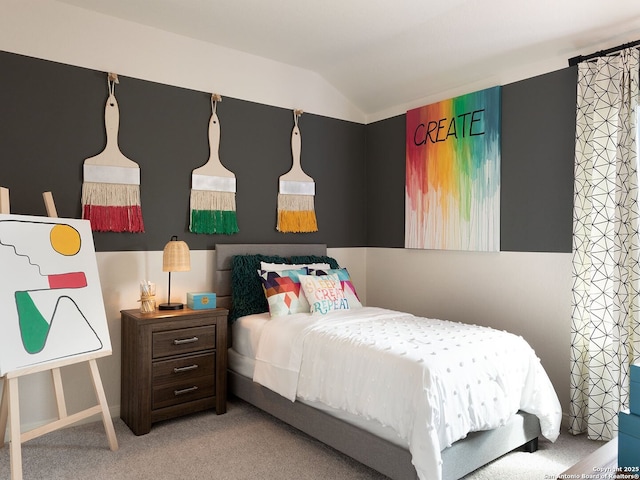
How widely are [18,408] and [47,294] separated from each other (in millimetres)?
573

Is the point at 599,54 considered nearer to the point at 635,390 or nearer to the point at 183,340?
the point at 635,390

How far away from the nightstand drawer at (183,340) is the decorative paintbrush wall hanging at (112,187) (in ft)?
2.64

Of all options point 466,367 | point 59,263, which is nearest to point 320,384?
point 466,367

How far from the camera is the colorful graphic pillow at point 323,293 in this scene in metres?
3.24

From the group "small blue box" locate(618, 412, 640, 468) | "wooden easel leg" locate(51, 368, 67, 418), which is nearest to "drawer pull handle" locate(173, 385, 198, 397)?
"wooden easel leg" locate(51, 368, 67, 418)

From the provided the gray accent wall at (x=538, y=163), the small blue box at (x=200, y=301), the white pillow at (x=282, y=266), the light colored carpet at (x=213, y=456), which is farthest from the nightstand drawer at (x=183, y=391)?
the gray accent wall at (x=538, y=163)

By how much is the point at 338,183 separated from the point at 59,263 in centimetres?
259

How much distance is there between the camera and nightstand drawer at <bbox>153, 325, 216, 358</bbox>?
2887 mm

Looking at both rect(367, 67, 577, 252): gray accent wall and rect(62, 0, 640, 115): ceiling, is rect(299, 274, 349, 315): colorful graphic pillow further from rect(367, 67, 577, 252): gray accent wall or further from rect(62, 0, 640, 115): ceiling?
rect(62, 0, 640, 115): ceiling

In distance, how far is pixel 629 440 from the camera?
1.38 m

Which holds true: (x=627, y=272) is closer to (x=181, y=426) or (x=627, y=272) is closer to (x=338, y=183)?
(x=338, y=183)

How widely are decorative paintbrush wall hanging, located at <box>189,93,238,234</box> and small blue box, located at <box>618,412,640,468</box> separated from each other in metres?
2.88

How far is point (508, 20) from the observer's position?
9.52ft

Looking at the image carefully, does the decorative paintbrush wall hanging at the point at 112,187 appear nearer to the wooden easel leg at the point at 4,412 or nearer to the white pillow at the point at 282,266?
the white pillow at the point at 282,266
